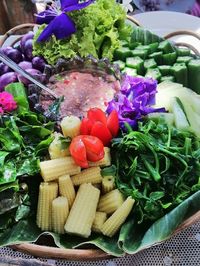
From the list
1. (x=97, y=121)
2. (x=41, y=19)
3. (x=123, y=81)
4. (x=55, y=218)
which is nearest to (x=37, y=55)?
(x=41, y=19)

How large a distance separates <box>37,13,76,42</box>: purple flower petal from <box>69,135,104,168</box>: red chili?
0.66 m

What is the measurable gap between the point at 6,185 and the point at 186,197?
1.77 ft

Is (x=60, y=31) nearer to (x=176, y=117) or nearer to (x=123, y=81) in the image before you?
(x=123, y=81)

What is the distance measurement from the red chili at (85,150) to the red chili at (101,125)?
0.05 metres

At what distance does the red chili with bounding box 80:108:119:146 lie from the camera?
4.70 feet

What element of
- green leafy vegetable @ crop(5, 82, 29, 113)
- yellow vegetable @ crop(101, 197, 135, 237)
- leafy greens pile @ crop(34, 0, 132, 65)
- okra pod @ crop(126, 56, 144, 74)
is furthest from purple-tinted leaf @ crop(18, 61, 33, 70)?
yellow vegetable @ crop(101, 197, 135, 237)

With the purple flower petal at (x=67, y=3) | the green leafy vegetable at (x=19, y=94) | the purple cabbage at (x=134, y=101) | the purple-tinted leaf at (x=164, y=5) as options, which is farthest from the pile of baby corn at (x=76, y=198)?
the purple-tinted leaf at (x=164, y=5)

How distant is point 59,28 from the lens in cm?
188

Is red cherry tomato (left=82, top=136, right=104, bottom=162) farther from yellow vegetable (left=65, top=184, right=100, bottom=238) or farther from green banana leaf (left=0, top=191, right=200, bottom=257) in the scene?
green banana leaf (left=0, top=191, right=200, bottom=257)

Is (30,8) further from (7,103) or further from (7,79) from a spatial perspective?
(7,103)

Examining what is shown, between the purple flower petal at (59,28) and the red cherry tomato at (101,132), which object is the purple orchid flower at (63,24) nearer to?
the purple flower petal at (59,28)

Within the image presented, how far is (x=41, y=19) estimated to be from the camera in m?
1.99

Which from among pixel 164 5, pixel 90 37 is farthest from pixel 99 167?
pixel 164 5

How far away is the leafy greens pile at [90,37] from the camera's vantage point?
192cm
